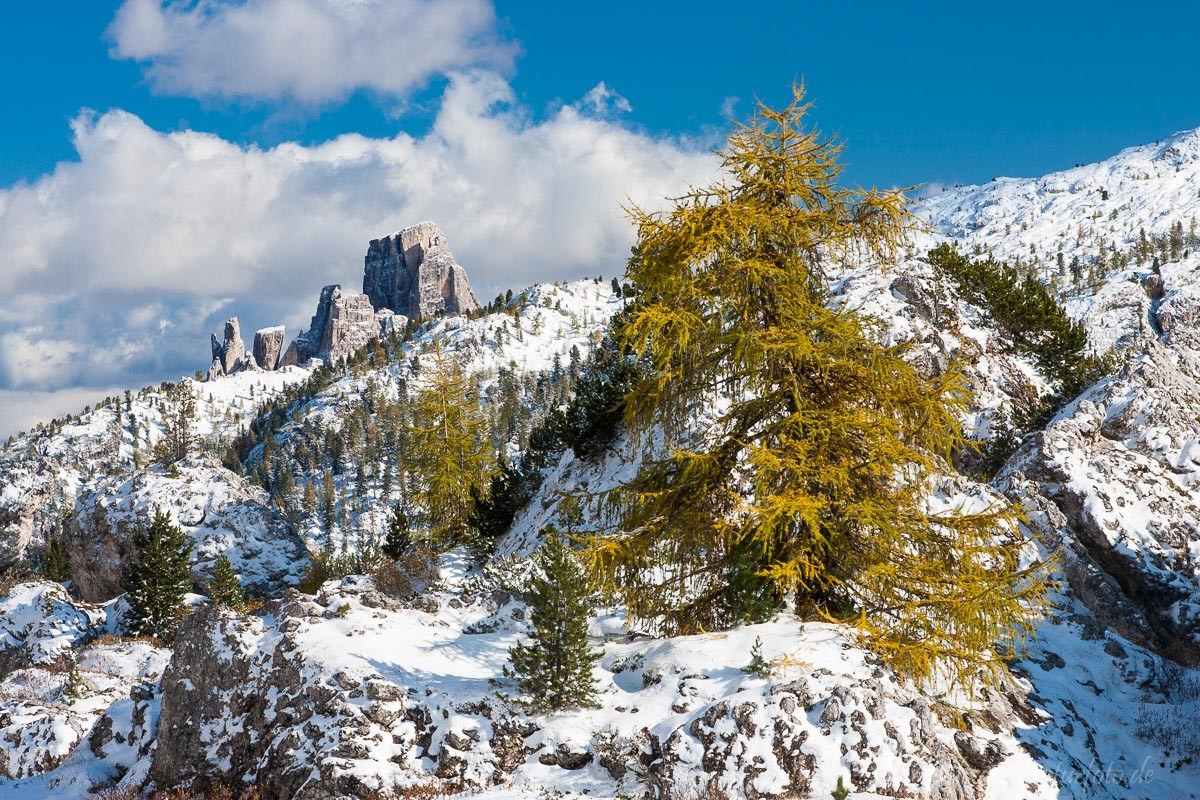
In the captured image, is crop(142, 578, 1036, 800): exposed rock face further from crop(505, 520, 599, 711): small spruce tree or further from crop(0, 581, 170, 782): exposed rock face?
crop(0, 581, 170, 782): exposed rock face

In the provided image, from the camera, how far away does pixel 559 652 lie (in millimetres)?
11656

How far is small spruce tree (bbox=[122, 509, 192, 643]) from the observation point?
26453 millimetres

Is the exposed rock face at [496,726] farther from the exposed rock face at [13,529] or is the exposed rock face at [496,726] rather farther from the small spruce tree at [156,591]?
the exposed rock face at [13,529]

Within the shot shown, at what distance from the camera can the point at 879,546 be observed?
1212 cm

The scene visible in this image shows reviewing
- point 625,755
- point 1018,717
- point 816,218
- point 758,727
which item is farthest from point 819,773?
point 816,218

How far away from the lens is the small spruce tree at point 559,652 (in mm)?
11625

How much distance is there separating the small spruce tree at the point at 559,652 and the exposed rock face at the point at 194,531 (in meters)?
30.6

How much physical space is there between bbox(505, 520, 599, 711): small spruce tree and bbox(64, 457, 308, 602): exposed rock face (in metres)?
→ 30.6

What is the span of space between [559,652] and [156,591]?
2257 cm

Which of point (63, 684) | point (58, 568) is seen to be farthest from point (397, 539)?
point (58, 568)

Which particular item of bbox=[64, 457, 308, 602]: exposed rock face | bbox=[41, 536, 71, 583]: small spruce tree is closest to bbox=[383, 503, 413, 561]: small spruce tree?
bbox=[64, 457, 308, 602]: exposed rock face

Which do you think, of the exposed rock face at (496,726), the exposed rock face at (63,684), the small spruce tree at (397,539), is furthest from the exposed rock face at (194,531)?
the exposed rock face at (496,726)

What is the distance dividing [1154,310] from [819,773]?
137 m

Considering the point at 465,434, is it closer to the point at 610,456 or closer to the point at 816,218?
the point at 610,456
